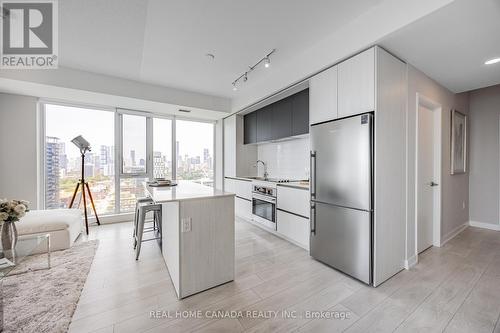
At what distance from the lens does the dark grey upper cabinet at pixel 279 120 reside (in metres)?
3.23

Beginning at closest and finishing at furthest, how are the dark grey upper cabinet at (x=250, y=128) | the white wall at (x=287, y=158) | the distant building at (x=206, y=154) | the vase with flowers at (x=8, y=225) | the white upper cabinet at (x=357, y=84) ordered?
the vase with flowers at (x=8, y=225)
the white upper cabinet at (x=357, y=84)
the white wall at (x=287, y=158)
the dark grey upper cabinet at (x=250, y=128)
the distant building at (x=206, y=154)

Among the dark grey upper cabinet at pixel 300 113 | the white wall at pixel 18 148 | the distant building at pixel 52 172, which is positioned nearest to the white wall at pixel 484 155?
the dark grey upper cabinet at pixel 300 113

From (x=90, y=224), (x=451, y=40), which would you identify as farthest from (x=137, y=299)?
(x=451, y=40)

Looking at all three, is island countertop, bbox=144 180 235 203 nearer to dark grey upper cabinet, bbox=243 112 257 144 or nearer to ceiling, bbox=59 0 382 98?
ceiling, bbox=59 0 382 98

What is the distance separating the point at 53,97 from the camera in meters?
3.62

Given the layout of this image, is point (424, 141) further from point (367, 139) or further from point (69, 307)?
point (69, 307)

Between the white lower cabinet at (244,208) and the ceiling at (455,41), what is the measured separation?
337 cm

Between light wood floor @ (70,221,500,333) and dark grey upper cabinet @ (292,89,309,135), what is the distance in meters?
1.94

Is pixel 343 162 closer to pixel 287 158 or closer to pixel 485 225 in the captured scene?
pixel 287 158

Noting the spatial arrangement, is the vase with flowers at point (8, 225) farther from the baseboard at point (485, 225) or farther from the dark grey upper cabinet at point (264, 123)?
the baseboard at point (485, 225)

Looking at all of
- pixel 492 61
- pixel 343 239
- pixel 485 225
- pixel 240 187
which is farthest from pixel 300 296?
pixel 485 225

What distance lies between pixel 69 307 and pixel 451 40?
4322 millimetres

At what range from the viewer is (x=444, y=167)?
3.10m

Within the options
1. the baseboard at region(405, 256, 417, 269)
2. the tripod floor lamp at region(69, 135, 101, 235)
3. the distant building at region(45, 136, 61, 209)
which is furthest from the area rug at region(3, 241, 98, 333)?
the baseboard at region(405, 256, 417, 269)
